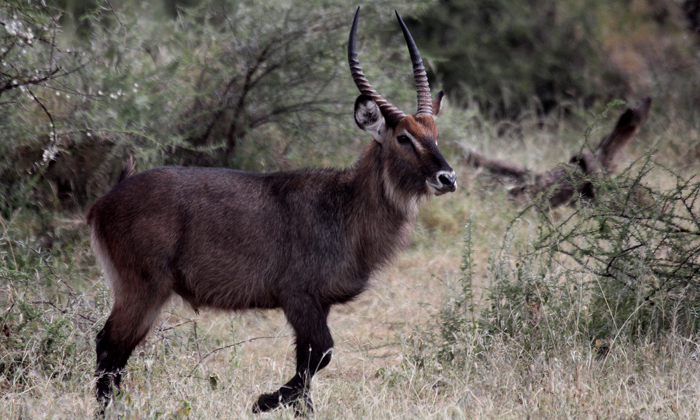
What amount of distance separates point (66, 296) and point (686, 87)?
8.12m

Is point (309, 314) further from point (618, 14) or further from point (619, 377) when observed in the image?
point (618, 14)

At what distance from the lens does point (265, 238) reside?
152 inches

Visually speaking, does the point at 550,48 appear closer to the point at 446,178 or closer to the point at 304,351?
the point at 446,178

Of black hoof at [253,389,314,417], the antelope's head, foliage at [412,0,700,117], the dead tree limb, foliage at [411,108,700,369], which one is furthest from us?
foliage at [412,0,700,117]

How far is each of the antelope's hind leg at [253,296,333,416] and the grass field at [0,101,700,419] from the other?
113 mm

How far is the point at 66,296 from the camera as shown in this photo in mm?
4820

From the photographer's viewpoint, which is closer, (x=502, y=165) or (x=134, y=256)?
(x=134, y=256)

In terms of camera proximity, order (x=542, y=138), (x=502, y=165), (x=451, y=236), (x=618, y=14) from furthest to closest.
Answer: (x=618, y=14) → (x=542, y=138) → (x=502, y=165) → (x=451, y=236)

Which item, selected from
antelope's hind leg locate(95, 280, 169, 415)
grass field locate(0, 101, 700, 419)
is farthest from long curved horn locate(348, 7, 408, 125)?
antelope's hind leg locate(95, 280, 169, 415)

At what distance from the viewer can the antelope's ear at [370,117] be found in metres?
3.97

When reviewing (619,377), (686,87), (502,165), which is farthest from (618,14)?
(619,377)

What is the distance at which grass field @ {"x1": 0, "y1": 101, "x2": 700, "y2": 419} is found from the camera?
350 cm

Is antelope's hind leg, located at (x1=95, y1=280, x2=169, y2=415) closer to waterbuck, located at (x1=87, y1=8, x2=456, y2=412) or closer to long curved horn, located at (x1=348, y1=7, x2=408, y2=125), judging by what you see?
waterbuck, located at (x1=87, y1=8, x2=456, y2=412)

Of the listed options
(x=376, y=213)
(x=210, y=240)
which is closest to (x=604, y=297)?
(x=376, y=213)
